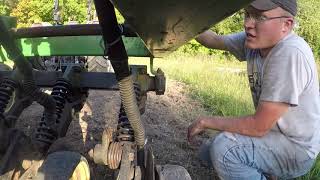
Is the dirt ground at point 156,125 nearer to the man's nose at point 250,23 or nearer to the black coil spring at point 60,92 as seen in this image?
the black coil spring at point 60,92

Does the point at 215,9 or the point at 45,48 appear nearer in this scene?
the point at 215,9

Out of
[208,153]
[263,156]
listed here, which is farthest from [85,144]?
[263,156]

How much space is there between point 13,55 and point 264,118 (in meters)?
1.43

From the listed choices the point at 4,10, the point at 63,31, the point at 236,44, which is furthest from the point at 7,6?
the point at 236,44

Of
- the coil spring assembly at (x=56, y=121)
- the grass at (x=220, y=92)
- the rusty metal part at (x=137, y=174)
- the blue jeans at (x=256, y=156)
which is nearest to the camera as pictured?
the rusty metal part at (x=137, y=174)

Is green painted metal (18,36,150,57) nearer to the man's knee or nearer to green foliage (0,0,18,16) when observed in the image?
green foliage (0,0,18,16)

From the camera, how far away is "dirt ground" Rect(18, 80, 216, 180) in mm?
4719

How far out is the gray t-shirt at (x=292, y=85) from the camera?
2992 millimetres

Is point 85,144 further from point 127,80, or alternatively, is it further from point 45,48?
point 127,80

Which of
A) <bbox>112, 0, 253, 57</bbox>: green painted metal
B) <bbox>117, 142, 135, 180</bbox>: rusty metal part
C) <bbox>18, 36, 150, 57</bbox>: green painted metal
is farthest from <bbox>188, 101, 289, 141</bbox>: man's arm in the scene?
<bbox>112, 0, 253, 57</bbox>: green painted metal

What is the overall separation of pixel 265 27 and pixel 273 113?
1.60 ft

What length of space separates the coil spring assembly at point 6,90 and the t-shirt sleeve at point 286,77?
163cm

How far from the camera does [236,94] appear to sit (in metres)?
8.88

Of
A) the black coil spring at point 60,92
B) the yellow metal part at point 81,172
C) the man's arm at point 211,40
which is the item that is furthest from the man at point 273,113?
the black coil spring at point 60,92
